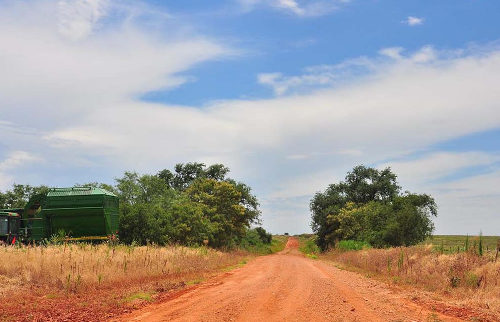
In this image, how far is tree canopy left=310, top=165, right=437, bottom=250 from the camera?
36781mm

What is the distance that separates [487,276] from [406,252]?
742cm

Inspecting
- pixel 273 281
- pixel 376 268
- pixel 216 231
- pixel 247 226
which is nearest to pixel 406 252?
pixel 376 268

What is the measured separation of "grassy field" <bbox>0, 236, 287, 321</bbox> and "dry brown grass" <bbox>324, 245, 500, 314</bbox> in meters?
8.63

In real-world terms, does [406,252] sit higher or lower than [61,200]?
lower

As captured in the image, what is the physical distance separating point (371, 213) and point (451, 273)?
27.8 metres

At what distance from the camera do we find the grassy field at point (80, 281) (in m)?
10.7

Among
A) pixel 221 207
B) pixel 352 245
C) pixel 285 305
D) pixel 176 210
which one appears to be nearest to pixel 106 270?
pixel 285 305

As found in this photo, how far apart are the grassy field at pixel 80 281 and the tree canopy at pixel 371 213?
22433 mm

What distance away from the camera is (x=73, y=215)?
23797mm

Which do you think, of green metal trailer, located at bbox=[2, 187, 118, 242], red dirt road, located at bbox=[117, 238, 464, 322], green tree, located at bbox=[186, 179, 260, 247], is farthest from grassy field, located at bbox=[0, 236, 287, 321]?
green tree, located at bbox=[186, 179, 260, 247]

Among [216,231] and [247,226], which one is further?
[247,226]

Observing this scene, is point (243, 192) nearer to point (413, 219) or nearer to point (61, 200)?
point (413, 219)

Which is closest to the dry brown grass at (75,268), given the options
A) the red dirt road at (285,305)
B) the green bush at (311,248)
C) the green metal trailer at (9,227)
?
the red dirt road at (285,305)

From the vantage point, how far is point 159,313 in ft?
33.6
